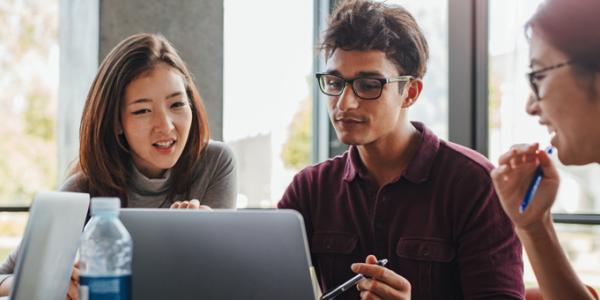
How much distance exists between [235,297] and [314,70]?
2288 millimetres

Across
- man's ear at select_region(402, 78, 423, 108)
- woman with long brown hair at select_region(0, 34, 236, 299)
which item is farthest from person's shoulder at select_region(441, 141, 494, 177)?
woman with long brown hair at select_region(0, 34, 236, 299)

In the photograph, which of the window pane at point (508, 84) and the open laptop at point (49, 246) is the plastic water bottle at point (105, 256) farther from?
the window pane at point (508, 84)

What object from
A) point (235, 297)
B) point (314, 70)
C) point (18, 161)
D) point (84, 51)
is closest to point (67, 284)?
point (235, 297)

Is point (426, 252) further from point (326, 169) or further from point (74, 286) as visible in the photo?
point (74, 286)

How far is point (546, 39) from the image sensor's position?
1.40 meters

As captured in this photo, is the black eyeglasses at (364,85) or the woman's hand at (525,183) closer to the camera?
the woman's hand at (525,183)

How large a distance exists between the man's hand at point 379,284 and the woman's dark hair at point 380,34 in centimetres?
75

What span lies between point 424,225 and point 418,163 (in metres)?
0.16

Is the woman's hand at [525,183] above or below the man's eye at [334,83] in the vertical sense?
below

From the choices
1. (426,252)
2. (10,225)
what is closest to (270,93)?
(10,225)

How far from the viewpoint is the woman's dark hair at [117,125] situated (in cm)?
213

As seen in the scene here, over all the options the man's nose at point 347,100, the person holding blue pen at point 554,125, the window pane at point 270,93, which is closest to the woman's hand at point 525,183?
the person holding blue pen at point 554,125

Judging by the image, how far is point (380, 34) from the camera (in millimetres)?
1980

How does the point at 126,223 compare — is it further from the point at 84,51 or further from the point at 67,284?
the point at 84,51
